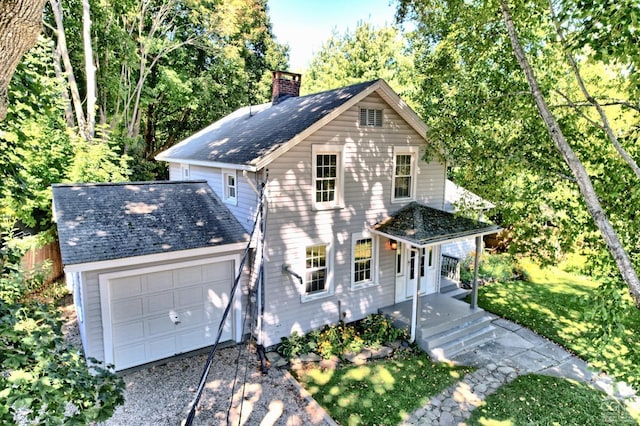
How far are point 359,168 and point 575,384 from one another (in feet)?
24.1

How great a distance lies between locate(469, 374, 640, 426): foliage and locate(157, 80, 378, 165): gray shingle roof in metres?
7.39

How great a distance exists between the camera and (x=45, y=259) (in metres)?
12.7

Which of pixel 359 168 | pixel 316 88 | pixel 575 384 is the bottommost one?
pixel 575 384

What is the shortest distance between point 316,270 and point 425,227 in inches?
130

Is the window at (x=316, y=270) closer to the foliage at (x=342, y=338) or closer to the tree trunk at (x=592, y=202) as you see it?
the foliage at (x=342, y=338)

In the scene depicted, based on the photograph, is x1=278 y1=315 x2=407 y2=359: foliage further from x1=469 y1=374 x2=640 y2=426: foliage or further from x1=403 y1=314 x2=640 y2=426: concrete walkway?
x1=469 y1=374 x2=640 y2=426: foliage

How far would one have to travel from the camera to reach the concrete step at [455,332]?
988cm

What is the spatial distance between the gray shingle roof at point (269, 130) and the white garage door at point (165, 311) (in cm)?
305

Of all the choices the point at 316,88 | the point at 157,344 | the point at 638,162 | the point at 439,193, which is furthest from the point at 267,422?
the point at 316,88

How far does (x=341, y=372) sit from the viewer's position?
8695mm

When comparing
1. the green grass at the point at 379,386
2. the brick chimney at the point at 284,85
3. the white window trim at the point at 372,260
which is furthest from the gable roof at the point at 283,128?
the green grass at the point at 379,386

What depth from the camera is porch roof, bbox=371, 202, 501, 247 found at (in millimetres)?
9977

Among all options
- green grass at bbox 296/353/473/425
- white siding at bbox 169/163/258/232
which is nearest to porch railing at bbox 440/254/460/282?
green grass at bbox 296/353/473/425

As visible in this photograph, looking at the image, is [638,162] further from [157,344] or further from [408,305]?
[157,344]
